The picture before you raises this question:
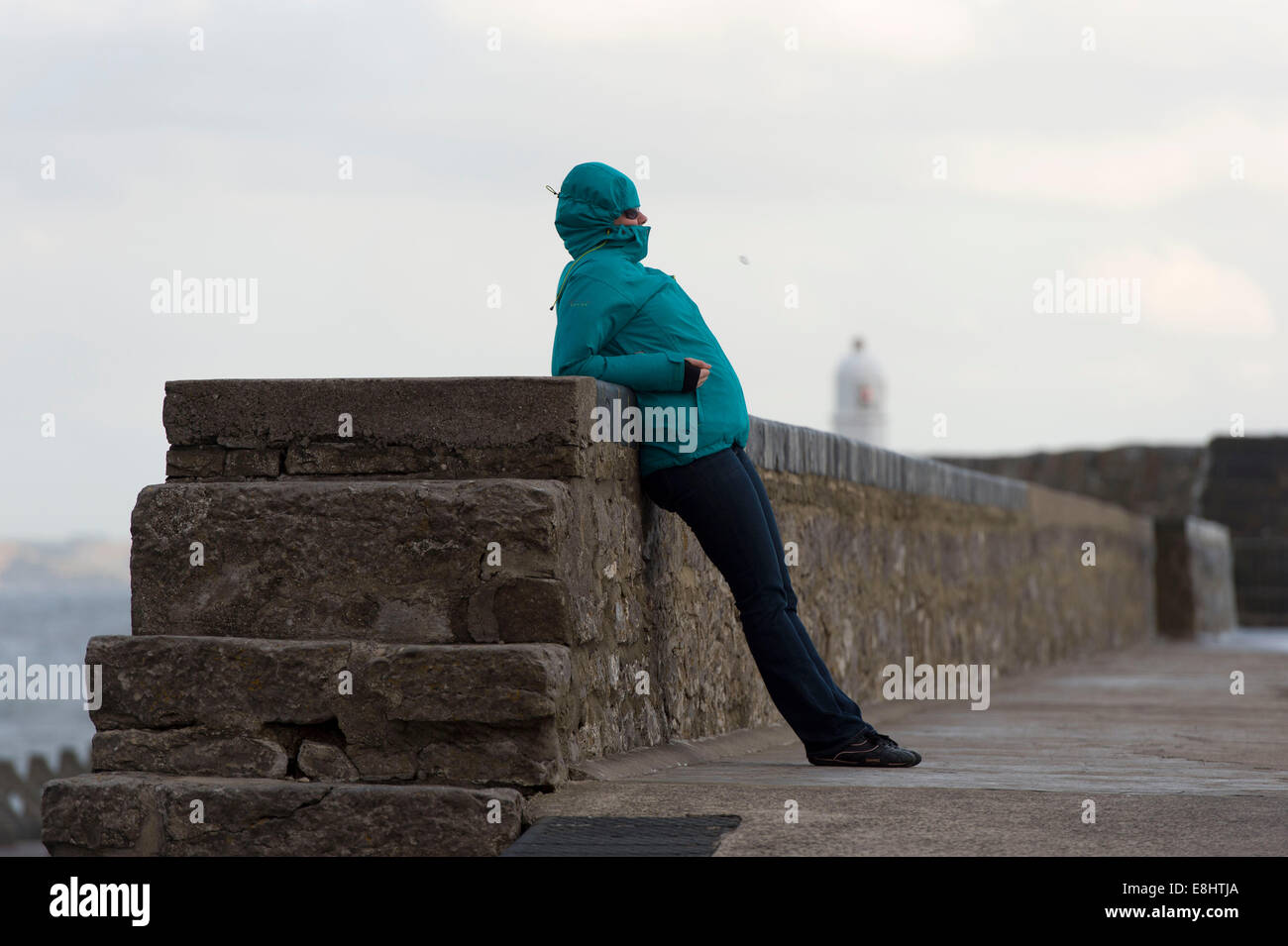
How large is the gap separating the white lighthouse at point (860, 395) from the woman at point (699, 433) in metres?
53.3

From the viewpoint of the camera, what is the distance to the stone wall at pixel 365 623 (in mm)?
3936

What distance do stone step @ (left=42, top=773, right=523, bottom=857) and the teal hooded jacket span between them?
1.17 m

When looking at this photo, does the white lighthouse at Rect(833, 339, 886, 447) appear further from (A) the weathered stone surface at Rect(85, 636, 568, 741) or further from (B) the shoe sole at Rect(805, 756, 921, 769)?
(A) the weathered stone surface at Rect(85, 636, 568, 741)

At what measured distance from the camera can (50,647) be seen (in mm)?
86312

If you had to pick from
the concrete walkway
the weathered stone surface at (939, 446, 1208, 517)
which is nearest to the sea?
the weathered stone surface at (939, 446, 1208, 517)

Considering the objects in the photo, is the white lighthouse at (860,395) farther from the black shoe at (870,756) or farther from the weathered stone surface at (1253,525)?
the black shoe at (870,756)

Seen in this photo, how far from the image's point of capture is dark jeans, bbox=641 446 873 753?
457 centimetres

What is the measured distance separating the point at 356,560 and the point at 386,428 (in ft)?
1.10

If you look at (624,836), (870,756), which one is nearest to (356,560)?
(624,836)

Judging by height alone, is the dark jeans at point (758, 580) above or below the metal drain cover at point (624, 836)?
above

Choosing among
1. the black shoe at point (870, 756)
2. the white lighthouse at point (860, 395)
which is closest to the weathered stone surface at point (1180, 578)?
the black shoe at point (870, 756)
